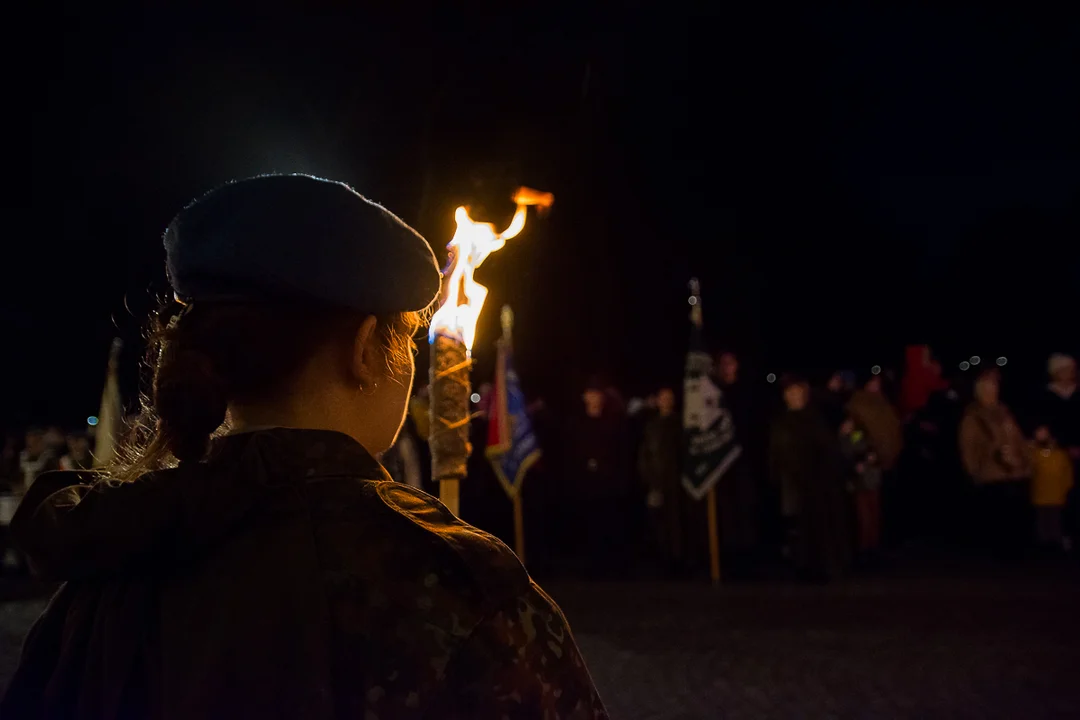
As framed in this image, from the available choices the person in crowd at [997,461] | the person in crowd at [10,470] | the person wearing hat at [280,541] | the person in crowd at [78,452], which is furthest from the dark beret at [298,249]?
the person in crowd at [10,470]

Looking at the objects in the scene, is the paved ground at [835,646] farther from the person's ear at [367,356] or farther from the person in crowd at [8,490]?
the person's ear at [367,356]

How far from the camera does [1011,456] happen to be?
1166 cm

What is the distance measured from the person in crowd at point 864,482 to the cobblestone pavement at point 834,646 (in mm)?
1254

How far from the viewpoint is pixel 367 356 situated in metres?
1.28

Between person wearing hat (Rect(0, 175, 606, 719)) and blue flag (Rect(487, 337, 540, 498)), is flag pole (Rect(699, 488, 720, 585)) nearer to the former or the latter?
blue flag (Rect(487, 337, 540, 498))

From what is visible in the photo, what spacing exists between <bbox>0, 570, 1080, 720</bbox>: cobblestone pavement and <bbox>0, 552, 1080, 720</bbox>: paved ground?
13 millimetres

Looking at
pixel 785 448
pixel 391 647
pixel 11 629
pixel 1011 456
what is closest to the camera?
pixel 391 647

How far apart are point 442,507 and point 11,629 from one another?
9.31m

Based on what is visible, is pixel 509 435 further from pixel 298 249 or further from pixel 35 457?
pixel 298 249

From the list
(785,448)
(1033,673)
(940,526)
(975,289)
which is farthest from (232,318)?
(975,289)

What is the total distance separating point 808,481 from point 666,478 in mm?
1868

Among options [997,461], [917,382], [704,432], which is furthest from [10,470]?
[997,461]

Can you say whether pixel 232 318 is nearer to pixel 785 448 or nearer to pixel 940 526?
pixel 785 448

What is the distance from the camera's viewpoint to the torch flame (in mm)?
4320
